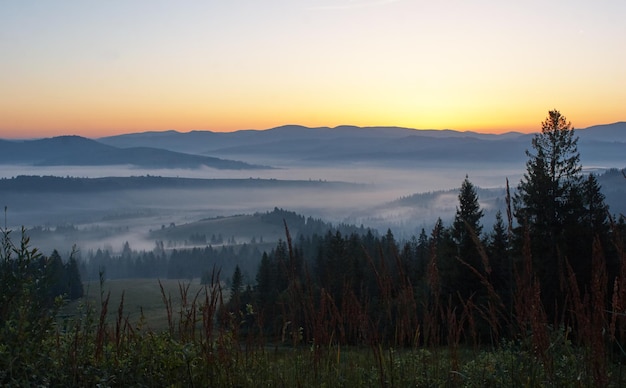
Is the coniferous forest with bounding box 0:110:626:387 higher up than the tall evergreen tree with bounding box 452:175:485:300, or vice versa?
the coniferous forest with bounding box 0:110:626:387

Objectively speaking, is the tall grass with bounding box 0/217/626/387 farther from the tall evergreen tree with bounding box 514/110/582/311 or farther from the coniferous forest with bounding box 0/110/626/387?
the tall evergreen tree with bounding box 514/110/582/311

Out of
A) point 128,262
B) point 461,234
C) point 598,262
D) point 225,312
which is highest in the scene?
point 598,262

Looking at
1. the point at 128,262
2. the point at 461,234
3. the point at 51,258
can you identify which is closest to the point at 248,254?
the point at 128,262

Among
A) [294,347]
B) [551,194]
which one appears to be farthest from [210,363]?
[551,194]

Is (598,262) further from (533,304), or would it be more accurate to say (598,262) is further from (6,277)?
(6,277)

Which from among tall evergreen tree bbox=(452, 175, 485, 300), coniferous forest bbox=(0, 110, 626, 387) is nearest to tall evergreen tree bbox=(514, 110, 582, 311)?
tall evergreen tree bbox=(452, 175, 485, 300)

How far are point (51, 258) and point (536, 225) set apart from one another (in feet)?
74.0

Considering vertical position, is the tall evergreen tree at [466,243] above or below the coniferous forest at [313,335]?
below

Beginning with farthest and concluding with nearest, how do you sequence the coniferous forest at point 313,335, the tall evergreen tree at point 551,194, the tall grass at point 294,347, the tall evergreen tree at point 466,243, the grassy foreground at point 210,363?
the tall evergreen tree at point 466,243 → the tall evergreen tree at point 551,194 → the grassy foreground at point 210,363 → the tall grass at point 294,347 → the coniferous forest at point 313,335

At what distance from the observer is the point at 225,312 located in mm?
4223

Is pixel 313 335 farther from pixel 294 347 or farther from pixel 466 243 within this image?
pixel 466 243

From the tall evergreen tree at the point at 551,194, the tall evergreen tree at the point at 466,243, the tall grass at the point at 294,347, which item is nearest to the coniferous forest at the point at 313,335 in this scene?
the tall grass at the point at 294,347

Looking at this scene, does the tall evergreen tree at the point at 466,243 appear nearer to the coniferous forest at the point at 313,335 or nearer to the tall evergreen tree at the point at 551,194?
the tall evergreen tree at the point at 551,194

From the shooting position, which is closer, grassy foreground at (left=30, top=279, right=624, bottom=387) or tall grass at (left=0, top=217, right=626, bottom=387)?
tall grass at (left=0, top=217, right=626, bottom=387)
